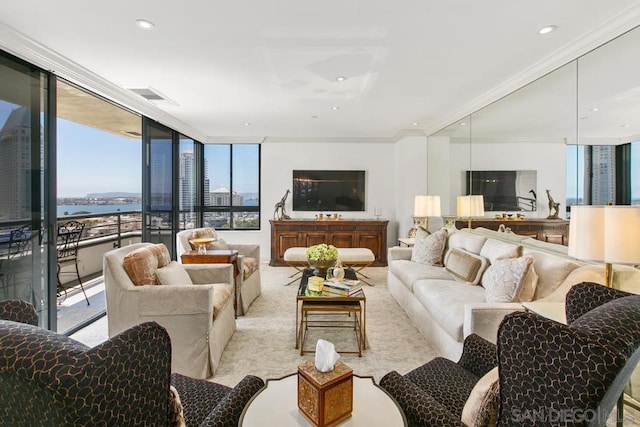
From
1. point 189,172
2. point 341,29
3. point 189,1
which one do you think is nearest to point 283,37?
point 341,29

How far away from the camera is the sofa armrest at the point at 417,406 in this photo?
1.17 metres

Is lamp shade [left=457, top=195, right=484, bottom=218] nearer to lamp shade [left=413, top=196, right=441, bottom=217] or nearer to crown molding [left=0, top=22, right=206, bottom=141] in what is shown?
lamp shade [left=413, top=196, right=441, bottom=217]

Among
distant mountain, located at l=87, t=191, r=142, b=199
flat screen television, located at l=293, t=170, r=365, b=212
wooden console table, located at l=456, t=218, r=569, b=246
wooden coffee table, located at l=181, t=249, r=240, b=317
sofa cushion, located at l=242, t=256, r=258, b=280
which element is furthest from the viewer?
flat screen television, located at l=293, t=170, r=365, b=212

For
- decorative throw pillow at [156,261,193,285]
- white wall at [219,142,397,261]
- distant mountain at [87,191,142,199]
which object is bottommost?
decorative throw pillow at [156,261,193,285]

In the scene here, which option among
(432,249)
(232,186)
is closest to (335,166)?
(232,186)

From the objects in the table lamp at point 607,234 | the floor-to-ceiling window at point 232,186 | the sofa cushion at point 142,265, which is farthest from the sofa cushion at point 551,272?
the floor-to-ceiling window at point 232,186

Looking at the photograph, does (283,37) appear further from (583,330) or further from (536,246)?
(536,246)

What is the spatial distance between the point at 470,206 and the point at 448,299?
211cm

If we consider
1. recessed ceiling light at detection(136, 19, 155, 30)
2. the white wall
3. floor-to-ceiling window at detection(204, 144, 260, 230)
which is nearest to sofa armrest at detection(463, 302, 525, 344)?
recessed ceiling light at detection(136, 19, 155, 30)

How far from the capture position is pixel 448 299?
9.21 ft

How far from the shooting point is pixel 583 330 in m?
0.92

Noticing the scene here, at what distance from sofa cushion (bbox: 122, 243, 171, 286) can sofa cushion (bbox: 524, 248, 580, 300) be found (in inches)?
120

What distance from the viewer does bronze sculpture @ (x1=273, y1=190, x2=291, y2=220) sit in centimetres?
653

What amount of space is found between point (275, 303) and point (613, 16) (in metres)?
4.07
